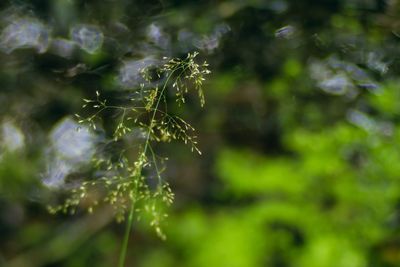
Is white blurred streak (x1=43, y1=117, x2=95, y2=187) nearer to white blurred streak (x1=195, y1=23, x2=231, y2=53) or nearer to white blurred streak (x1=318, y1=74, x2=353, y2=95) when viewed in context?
white blurred streak (x1=195, y1=23, x2=231, y2=53)

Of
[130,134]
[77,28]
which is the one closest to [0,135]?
[77,28]

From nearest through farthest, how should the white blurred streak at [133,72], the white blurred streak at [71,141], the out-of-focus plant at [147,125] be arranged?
Answer: the out-of-focus plant at [147,125] < the white blurred streak at [133,72] < the white blurred streak at [71,141]

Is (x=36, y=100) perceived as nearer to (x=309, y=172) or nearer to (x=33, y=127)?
(x=33, y=127)

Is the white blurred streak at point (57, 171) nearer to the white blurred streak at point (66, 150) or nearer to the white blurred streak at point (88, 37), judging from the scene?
the white blurred streak at point (66, 150)

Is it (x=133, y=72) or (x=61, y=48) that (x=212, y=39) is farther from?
(x=61, y=48)

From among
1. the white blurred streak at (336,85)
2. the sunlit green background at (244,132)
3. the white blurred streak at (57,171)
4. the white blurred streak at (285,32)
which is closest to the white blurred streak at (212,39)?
the sunlit green background at (244,132)

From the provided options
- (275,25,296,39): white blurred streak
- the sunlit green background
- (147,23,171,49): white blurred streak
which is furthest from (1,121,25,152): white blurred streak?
(275,25,296,39): white blurred streak
